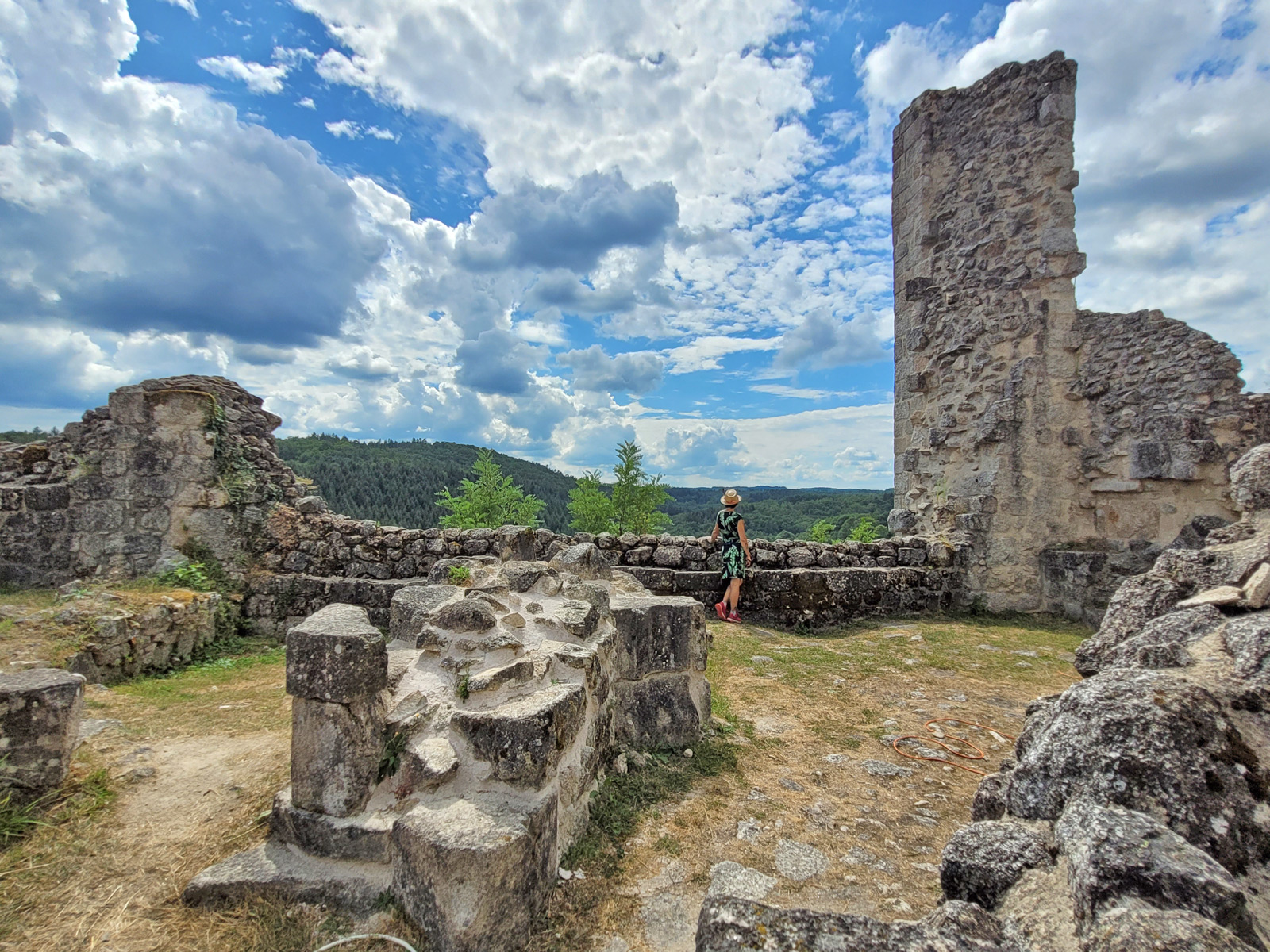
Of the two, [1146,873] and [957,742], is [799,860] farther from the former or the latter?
[957,742]

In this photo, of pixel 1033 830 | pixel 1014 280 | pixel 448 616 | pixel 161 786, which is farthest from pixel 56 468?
pixel 1014 280

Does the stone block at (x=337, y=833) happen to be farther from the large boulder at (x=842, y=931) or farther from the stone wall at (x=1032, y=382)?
the stone wall at (x=1032, y=382)

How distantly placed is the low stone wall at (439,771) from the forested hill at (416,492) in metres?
15.1

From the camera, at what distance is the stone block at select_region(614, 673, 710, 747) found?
4.00 metres

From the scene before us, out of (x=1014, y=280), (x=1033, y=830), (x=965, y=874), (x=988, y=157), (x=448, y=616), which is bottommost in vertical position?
(x=965, y=874)

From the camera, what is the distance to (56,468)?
24.9ft

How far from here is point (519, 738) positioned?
2.55 metres

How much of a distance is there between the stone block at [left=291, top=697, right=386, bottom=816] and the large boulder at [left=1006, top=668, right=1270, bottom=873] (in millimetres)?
2468

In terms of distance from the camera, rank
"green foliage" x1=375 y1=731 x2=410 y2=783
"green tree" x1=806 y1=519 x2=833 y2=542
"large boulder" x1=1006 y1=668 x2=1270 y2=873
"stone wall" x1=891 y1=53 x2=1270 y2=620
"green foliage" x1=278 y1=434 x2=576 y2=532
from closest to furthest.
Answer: "large boulder" x1=1006 y1=668 x2=1270 y2=873
"green foliage" x1=375 y1=731 x2=410 y2=783
"stone wall" x1=891 y1=53 x2=1270 y2=620
"green tree" x1=806 y1=519 x2=833 y2=542
"green foliage" x1=278 y1=434 x2=576 y2=532

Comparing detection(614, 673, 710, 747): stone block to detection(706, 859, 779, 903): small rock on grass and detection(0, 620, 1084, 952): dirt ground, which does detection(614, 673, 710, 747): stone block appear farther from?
detection(706, 859, 779, 903): small rock on grass

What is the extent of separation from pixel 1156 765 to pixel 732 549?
5.84m

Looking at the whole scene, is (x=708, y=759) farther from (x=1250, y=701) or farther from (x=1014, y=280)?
(x=1014, y=280)

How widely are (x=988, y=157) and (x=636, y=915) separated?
10012mm

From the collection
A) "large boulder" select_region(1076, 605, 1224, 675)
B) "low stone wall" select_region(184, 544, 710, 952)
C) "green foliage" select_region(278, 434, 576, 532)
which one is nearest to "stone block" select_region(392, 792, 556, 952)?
"low stone wall" select_region(184, 544, 710, 952)
